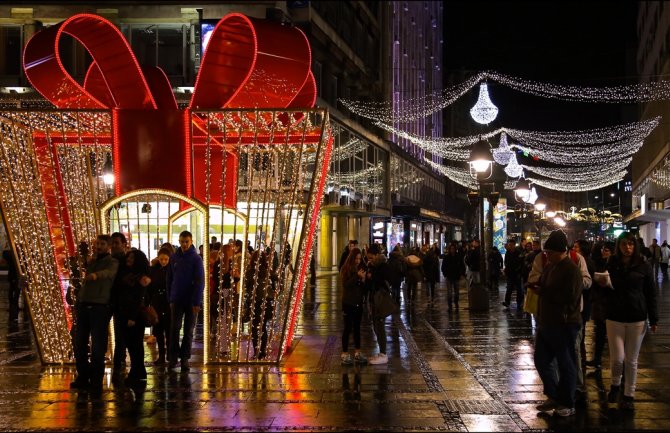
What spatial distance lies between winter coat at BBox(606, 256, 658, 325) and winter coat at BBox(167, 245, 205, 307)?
5274mm

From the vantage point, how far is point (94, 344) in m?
9.56

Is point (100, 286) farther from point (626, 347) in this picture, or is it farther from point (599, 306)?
point (626, 347)

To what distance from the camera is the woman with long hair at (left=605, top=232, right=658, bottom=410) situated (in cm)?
841

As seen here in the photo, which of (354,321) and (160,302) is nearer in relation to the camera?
(354,321)

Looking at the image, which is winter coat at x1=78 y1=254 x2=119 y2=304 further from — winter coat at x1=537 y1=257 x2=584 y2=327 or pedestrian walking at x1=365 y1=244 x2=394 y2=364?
winter coat at x1=537 y1=257 x2=584 y2=327

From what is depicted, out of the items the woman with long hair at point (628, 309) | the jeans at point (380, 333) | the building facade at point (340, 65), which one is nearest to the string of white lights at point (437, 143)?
the building facade at point (340, 65)

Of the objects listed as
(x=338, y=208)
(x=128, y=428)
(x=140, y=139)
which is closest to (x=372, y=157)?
(x=338, y=208)

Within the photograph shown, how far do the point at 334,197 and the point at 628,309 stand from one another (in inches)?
1133

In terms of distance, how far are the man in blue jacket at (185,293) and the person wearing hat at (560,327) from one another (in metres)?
4.82

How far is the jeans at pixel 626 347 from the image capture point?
8398mm

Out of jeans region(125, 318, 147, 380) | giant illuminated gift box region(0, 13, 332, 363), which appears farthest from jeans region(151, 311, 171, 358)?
jeans region(125, 318, 147, 380)

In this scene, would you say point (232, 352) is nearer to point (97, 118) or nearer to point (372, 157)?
point (97, 118)

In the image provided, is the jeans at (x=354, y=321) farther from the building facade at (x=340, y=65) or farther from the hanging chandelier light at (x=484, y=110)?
the hanging chandelier light at (x=484, y=110)

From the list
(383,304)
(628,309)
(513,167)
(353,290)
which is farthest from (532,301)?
(513,167)
